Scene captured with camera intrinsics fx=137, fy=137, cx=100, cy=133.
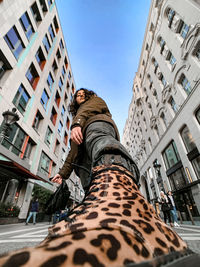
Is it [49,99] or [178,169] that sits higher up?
[49,99]

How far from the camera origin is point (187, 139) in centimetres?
1273

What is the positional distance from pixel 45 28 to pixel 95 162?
20774 millimetres

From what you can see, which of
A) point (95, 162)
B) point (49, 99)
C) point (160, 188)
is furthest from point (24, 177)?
point (160, 188)

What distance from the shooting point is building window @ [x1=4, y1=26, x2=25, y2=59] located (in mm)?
10180

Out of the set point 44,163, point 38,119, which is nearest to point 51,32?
point 38,119

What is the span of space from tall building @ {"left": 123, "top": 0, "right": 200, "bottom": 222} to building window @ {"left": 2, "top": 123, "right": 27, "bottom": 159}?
11376mm

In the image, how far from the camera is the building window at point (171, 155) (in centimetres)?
1462

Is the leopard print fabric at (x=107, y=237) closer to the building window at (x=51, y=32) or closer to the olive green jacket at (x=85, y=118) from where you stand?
the olive green jacket at (x=85, y=118)

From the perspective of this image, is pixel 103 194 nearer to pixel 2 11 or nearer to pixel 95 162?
pixel 95 162

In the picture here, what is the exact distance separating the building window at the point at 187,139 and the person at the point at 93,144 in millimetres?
12796

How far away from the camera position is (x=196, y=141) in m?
11.2

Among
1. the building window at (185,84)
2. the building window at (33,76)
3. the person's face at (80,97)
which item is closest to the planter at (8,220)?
the person's face at (80,97)

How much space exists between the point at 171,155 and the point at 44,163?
46.1ft

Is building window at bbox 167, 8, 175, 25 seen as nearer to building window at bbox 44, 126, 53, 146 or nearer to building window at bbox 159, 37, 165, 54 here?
building window at bbox 159, 37, 165, 54
